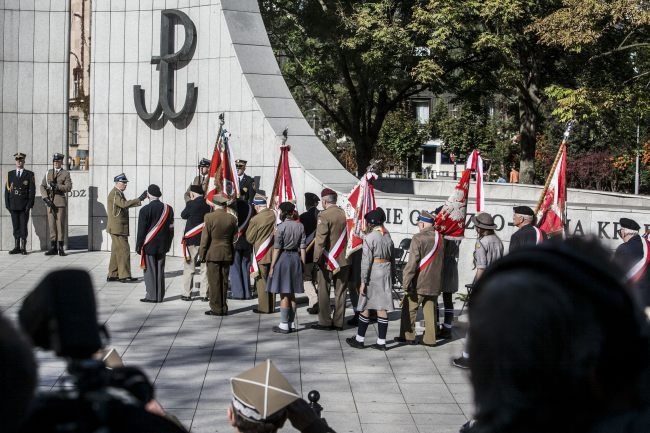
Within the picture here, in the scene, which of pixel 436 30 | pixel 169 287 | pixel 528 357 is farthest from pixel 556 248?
pixel 436 30

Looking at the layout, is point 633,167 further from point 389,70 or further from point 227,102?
point 227,102

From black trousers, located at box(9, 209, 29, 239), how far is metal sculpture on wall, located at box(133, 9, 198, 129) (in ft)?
10.1

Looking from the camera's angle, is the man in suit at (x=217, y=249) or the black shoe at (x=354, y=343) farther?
the man in suit at (x=217, y=249)

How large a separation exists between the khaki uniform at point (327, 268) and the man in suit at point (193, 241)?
2.61m

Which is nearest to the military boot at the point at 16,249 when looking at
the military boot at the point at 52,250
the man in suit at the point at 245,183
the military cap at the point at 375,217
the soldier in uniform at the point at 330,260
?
the military boot at the point at 52,250

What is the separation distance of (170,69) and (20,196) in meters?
3.93

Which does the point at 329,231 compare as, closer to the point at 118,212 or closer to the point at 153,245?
the point at 153,245

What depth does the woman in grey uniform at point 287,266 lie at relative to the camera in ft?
43.9

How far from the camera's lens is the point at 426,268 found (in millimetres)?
12539

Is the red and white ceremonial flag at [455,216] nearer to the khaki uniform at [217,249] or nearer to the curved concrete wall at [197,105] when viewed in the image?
the khaki uniform at [217,249]

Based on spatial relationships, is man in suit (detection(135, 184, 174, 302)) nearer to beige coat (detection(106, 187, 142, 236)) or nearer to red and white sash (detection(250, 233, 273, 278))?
red and white sash (detection(250, 233, 273, 278))

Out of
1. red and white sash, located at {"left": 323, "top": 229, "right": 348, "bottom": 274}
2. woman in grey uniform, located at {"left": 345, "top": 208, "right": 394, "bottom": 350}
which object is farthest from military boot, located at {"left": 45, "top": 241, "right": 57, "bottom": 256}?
woman in grey uniform, located at {"left": 345, "top": 208, "right": 394, "bottom": 350}

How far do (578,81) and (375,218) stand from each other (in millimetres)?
17784

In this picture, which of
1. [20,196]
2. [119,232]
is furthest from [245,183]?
[20,196]
